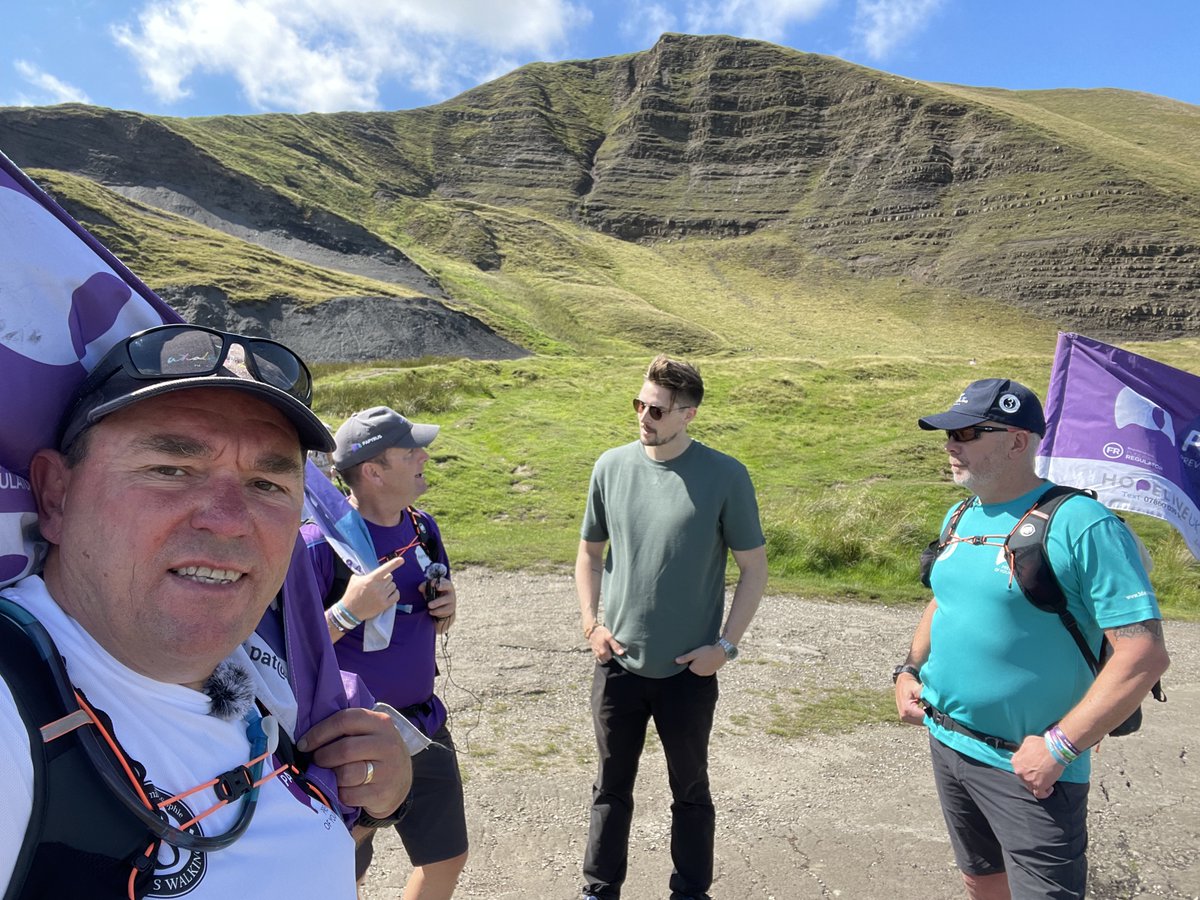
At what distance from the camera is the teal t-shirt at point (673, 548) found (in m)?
3.61

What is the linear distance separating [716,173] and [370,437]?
112593 mm

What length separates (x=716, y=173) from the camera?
354ft

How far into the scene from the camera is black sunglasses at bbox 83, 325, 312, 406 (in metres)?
1.23

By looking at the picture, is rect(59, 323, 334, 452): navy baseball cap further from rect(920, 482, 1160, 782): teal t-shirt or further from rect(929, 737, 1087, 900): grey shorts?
rect(929, 737, 1087, 900): grey shorts

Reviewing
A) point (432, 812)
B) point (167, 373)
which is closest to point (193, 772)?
point (167, 373)

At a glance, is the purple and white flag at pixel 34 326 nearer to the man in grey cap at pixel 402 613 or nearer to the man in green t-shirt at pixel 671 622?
the man in grey cap at pixel 402 613

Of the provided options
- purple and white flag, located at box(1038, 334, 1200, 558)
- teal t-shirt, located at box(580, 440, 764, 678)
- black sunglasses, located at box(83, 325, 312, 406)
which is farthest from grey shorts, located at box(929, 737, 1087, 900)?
black sunglasses, located at box(83, 325, 312, 406)

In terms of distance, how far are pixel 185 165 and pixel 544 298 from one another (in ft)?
119

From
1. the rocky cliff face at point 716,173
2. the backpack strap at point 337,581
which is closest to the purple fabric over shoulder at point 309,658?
the backpack strap at point 337,581

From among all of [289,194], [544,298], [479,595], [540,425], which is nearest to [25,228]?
[479,595]

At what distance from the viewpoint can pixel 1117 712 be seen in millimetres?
2547

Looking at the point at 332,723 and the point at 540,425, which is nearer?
the point at 332,723

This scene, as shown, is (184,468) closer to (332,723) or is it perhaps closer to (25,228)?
(25,228)

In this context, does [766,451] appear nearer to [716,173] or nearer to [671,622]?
[671,622]
